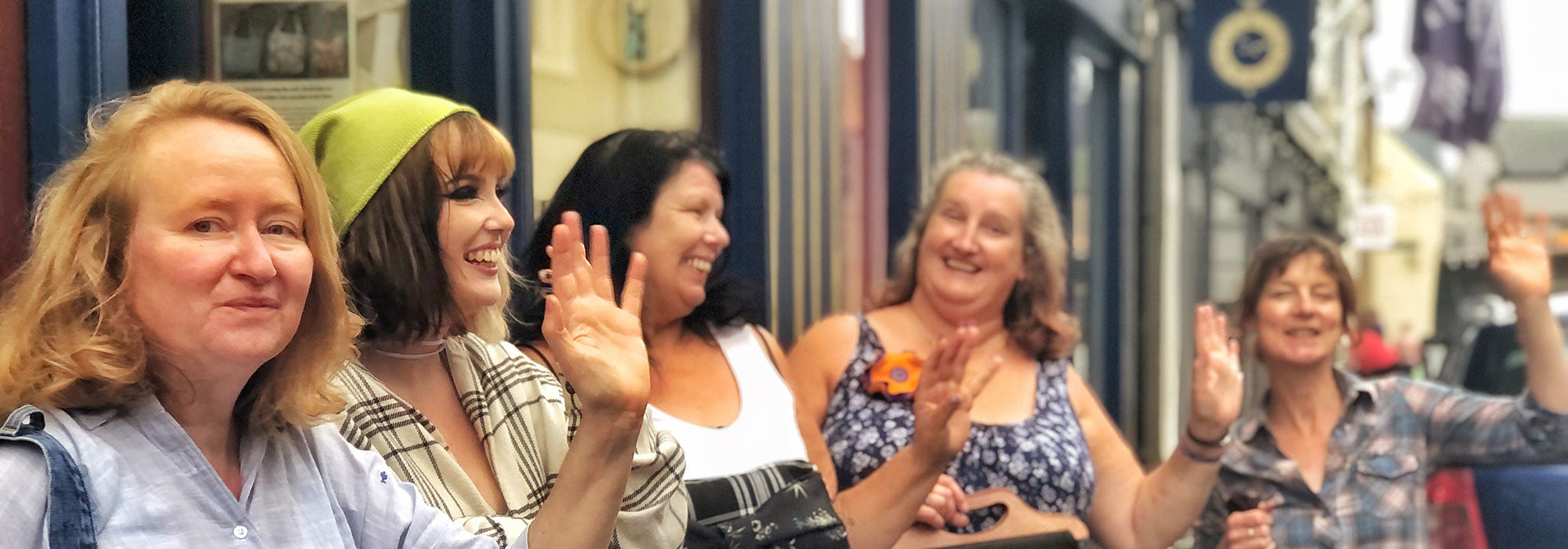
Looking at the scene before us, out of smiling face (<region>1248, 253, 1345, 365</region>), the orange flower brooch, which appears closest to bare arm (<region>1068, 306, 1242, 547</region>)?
smiling face (<region>1248, 253, 1345, 365</region>)

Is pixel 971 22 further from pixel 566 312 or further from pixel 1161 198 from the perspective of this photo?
pixel 566 312

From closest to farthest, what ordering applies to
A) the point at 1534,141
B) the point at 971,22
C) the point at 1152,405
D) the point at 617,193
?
1. the point at 617,193
2. the point at 971,22
3. the point at 1152,405
4. the point at 1534,141

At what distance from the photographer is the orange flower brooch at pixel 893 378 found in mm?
3436

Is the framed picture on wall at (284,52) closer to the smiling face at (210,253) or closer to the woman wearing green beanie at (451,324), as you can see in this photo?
the woman wearing green beanie at (451,324)

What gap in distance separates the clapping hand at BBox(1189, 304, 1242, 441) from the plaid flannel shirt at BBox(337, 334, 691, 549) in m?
1.57

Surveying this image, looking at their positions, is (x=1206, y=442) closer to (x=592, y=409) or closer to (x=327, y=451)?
(x=592, y=409)

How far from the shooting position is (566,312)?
6.20 feet

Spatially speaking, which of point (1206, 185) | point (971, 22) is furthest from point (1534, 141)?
point (971, 22)

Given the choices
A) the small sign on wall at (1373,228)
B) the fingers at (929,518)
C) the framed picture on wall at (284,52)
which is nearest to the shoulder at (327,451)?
the framed picture on wall at (284,52)

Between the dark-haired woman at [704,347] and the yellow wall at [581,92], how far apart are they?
152mm

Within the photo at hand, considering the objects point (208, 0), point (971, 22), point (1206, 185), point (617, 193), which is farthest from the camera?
point (1206, 185)

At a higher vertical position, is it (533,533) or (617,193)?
(617,193)

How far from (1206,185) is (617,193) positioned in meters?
11.7

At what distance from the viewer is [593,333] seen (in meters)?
1.89
